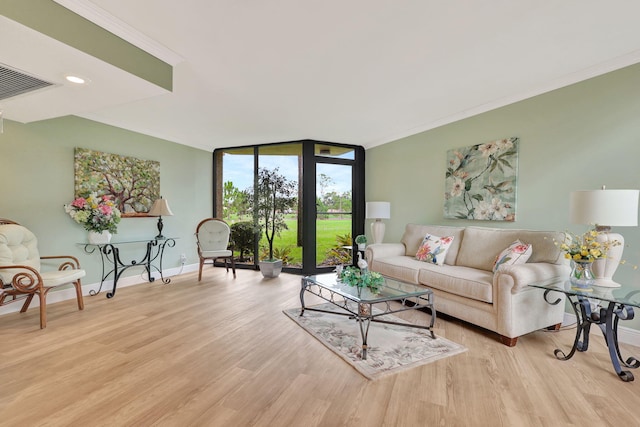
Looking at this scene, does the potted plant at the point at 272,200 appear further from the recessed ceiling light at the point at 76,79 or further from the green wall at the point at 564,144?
the recessed ceiling light at the point at 76,79

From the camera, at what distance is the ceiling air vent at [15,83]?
7.31 ft

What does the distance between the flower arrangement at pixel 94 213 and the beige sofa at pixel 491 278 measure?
3655 mm

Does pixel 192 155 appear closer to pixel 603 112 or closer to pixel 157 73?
pixel 157 73

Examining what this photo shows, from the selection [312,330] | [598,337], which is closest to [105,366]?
[312,330]

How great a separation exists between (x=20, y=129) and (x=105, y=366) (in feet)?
9.99

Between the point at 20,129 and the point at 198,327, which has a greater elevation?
the point at 20,129

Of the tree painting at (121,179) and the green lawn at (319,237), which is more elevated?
the tree painting at (121,179)

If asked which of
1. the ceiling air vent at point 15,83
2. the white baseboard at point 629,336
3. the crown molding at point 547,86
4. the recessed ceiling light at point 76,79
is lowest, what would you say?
the white baseboard at point 629,336

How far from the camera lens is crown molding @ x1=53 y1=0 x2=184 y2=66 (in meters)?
1.91

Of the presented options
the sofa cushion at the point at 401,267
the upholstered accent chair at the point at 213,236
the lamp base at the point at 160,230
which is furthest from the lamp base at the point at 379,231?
the lamp base at the point at 160,230

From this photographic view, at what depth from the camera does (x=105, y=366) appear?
2.21 meters

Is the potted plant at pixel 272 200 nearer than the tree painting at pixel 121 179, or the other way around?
the tree painting at pixel 121 179

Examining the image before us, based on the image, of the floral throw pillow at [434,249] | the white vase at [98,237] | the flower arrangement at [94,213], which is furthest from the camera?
the white vase at [98,237]

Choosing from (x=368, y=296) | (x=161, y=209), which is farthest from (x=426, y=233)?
(x=161, y=209)
